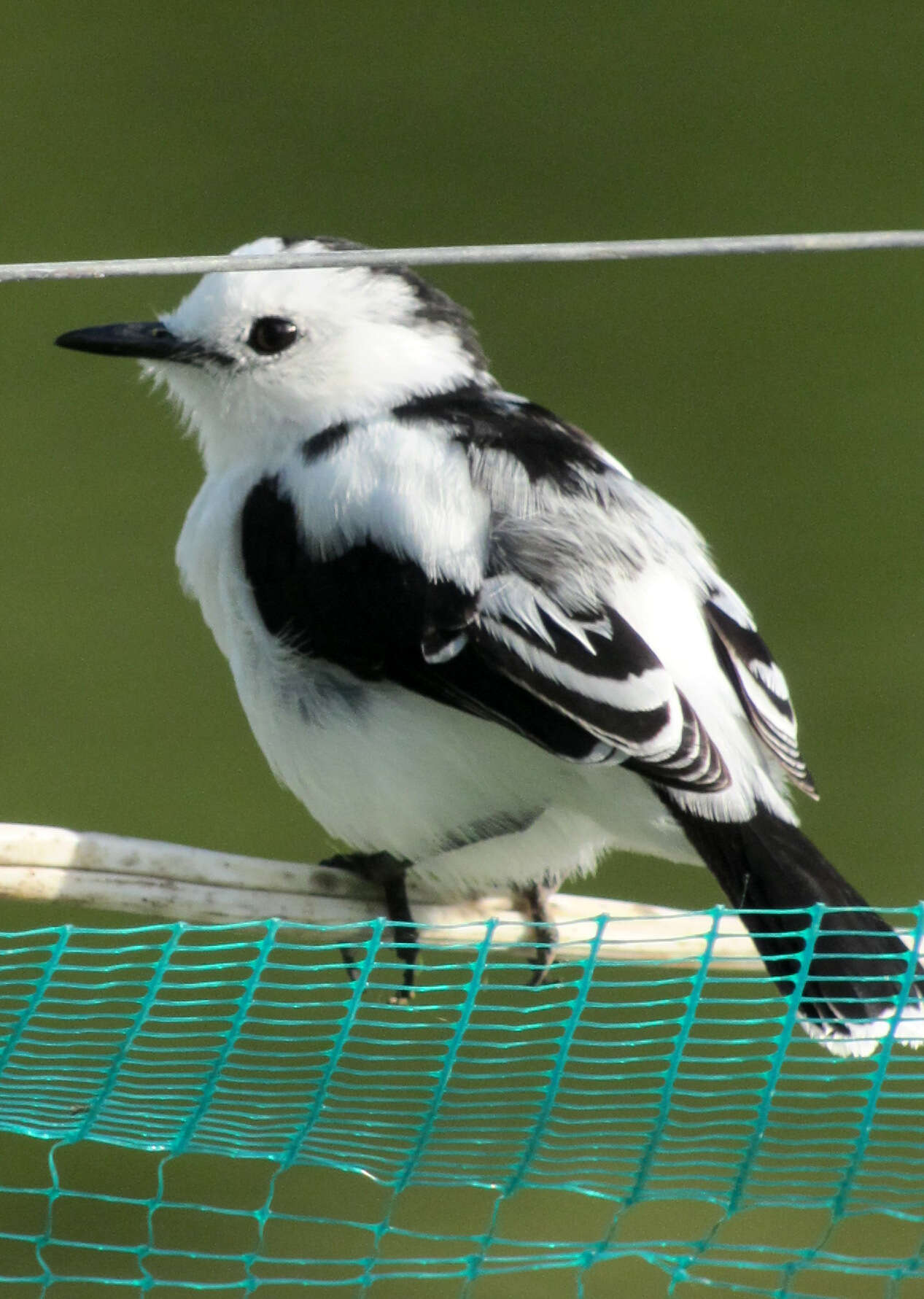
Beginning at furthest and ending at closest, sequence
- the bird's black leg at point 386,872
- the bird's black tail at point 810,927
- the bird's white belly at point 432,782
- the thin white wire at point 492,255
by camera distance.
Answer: the bird's black leg at point 386,872 → the bird's white belly at point 432,782 → the bird's black tail at point 810,927 → the thin white wire at point 492,255

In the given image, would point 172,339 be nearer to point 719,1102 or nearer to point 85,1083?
point 85,1083

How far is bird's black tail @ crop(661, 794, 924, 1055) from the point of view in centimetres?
171

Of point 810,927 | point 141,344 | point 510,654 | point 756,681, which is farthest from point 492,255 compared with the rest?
point 141,344

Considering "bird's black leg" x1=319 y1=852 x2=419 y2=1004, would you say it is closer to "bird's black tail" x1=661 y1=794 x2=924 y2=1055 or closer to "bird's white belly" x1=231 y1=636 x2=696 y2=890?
"bird's white belly" x1=231 y1=636 x2=696 y2=890

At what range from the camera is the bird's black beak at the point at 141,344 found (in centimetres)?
215

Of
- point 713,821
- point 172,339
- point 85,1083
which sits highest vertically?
point 172,339

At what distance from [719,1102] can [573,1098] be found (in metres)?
0.33

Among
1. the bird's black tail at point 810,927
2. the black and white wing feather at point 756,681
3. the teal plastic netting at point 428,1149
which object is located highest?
the black and white wing feather at point 756,681

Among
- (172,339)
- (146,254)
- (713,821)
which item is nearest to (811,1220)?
(713,821)

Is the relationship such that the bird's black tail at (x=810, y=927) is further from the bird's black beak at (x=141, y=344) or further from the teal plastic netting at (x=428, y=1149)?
the bird's black beak at (x=141, y=344)

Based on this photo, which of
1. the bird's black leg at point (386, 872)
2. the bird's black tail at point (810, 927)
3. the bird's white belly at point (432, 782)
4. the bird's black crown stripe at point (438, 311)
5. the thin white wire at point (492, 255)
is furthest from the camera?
the bird's black crown stripe at point (438, 311)

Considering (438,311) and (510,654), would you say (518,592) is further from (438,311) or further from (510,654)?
(438,311)

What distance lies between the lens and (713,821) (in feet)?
6.11

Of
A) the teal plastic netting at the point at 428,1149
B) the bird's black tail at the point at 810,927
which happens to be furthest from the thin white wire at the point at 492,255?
the teal plastic netting at the point at 428,1149
